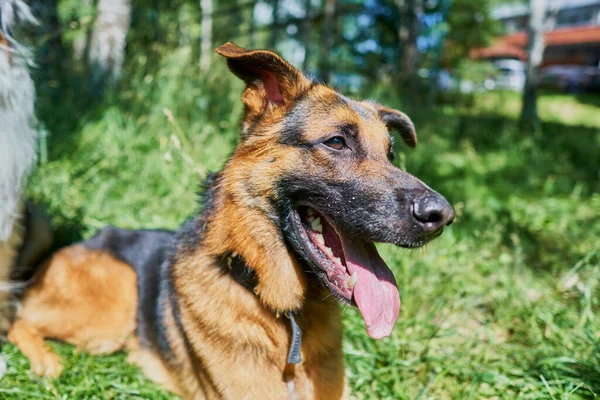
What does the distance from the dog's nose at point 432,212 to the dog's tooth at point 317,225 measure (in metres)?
0.49

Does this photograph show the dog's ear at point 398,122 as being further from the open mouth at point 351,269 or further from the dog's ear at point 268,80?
the open mouth at point 351,269

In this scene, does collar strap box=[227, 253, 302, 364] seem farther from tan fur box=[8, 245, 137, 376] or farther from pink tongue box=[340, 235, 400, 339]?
tan fur box=[8, 245, 137, 376]

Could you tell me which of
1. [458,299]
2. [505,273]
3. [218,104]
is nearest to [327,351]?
[458,299]

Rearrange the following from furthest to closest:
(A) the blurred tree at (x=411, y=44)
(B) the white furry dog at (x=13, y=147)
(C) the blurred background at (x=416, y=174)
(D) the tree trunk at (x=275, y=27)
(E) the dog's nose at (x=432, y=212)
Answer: (D) the tree trunk at (x=275, y=27) → (A) the blurred tree at (x=411, y=44) → (C) the blurred background at (x=416, y=174) → (B) the white furry dog at (x=13, y=147) → (E) the dog's nose at (x=432, y=212)

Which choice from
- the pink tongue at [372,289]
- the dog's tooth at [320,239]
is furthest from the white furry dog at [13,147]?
the pink tongue at [372,289]

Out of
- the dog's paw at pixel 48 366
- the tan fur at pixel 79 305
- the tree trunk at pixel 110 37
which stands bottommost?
the dog's paw at pixel 48 366

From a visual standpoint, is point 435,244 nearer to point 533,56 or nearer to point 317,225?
point 317,225

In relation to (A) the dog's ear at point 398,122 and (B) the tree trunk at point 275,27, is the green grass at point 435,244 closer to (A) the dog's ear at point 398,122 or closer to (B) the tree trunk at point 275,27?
(A) the dog's ear at point 398,122

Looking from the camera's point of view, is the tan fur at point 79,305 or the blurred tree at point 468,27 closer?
the tan fur at point 79,305

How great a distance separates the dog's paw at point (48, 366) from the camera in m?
2.54

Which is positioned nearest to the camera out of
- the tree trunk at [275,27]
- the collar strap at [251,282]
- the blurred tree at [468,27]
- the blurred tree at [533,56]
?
the collar strap at [251,282]

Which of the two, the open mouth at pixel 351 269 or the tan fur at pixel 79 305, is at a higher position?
the open mouth at pixel 351 269

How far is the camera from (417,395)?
2.50 m

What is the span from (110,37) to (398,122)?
17.5ft
